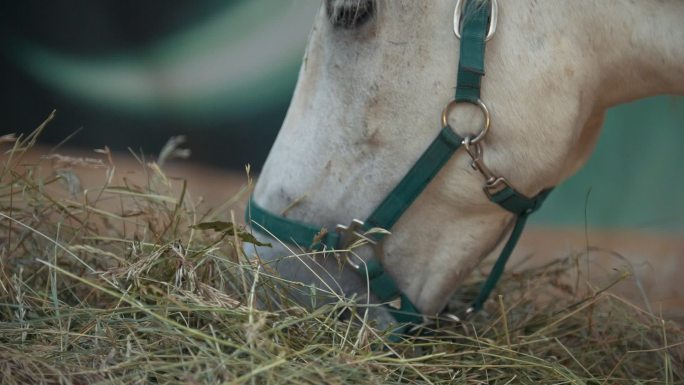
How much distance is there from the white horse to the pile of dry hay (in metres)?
0.13

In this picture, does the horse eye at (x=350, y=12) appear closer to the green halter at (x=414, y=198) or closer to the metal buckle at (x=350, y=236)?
→ the green halter at (x=414, y=198)

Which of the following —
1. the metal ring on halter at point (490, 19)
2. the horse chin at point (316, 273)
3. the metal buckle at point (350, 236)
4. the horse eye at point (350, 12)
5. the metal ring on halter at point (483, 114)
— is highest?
the metal ring on halter at point (490, 19)

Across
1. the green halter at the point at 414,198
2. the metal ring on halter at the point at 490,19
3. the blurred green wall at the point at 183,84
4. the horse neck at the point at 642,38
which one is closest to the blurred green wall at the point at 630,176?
the blurred green wall at the point at 183,84

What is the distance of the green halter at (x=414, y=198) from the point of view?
136 cm

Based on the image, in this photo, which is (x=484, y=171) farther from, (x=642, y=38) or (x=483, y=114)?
(x=642, y=38)

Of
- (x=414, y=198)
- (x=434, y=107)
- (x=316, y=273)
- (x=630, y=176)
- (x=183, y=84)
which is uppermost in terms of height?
(x=434, y=107)

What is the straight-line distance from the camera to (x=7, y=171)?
157 centimetres

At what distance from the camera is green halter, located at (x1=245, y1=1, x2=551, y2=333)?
4.45ft

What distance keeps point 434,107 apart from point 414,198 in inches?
6.7

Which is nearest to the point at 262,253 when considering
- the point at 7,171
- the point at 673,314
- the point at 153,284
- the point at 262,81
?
the point at 153,284

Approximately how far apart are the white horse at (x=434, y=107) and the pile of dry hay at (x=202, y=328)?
0.41 ft

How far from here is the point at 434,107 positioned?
140 centimetres

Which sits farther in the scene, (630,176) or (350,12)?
(630,176)

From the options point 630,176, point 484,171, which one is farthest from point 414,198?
point 630,176
